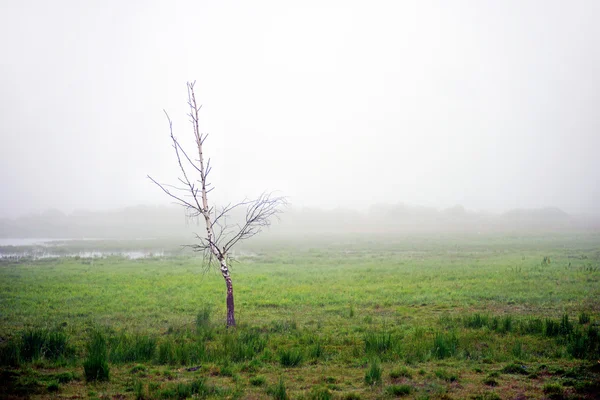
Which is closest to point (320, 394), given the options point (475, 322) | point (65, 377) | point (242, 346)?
point (242, 346)

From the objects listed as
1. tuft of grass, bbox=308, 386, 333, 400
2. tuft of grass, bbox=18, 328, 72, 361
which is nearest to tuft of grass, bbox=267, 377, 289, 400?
tuft of grass, bbox=308, 386, 333, 400

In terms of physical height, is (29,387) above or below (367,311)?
above

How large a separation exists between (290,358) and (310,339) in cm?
250

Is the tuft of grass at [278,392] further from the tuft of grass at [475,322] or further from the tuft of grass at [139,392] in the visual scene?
the tuft of grass at [475,322]

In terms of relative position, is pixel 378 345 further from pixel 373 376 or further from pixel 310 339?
pixel 373 376

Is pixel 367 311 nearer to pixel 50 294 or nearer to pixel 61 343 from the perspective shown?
pixel 61 343

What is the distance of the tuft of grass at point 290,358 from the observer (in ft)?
36.1

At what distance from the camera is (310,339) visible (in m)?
13.5

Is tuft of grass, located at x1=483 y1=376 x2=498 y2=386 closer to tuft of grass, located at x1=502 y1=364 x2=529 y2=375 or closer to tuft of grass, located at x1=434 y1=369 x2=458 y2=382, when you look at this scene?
tuft of grass, located at x1=434 y1=369 x2=458 y2=382

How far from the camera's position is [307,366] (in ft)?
35.7

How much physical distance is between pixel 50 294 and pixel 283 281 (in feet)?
51.8

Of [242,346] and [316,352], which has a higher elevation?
[242,346]

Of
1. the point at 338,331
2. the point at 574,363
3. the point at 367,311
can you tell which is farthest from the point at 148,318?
the point at 574,363

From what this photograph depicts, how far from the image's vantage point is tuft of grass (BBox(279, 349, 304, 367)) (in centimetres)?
1100
